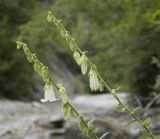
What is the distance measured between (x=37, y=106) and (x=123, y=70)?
3983 mm

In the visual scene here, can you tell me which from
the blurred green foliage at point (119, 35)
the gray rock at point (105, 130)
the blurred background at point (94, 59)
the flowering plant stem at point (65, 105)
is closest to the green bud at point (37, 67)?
the flowering plant stem at point (65, 105)

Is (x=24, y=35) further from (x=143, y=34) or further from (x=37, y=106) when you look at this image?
(x=143, y=34)

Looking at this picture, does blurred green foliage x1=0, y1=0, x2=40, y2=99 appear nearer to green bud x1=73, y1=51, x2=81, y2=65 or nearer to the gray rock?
the gray rock

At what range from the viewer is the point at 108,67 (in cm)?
1337

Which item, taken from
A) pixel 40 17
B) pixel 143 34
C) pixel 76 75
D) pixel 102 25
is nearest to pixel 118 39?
pixel 143 34

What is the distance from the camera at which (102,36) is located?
13000 mm

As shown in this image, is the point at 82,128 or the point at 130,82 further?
the point at 130,82

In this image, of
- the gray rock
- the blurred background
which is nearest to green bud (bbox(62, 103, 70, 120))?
the blurred background

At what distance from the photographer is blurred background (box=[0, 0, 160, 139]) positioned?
9.76 metres

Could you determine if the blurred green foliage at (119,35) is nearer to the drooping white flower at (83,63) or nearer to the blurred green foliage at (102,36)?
the blurred green foliage at (102,36)

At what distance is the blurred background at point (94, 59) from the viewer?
9.76m

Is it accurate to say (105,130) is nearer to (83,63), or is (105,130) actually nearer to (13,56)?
(83,63)

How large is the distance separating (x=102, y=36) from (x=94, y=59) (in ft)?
3.10

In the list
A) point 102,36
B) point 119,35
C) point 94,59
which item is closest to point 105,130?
point 119,35
